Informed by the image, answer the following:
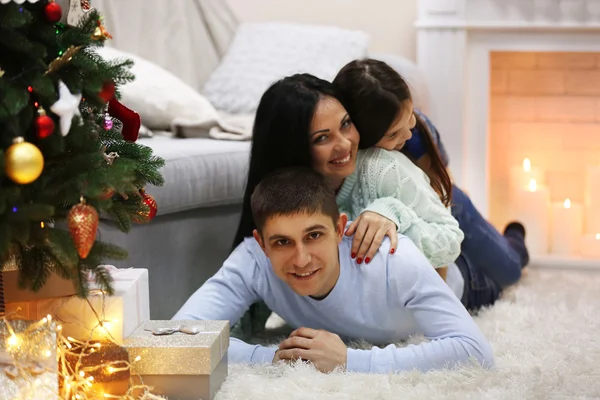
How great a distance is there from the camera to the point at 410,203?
192 cm

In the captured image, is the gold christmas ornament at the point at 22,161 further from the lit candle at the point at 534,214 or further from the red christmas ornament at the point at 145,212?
the lit candle at the point at 534,214

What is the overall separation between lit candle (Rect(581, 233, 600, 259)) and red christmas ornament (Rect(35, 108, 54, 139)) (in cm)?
228

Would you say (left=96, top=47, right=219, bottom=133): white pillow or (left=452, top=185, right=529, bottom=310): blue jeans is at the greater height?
(left=96, top=47, right=219, bottom=133): white pillow

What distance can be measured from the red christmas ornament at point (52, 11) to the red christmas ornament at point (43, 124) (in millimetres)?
139

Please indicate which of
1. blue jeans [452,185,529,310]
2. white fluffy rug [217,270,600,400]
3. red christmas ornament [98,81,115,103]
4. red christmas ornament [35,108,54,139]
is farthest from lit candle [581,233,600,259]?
red christmas ornament [35,108,54,139]

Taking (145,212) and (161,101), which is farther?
(161,101)

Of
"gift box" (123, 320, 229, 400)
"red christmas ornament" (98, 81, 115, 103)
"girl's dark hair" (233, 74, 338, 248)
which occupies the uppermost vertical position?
"red christmas ornament" (98, 81, 115, 103)

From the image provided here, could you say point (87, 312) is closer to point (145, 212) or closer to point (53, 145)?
point (145, 212)

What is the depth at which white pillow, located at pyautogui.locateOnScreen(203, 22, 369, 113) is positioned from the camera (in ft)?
9.26

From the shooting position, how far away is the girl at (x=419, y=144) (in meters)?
1.93

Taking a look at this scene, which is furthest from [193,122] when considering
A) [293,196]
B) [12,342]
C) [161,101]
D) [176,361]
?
[12,342]

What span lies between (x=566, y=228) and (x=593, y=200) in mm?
143

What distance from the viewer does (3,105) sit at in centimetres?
118

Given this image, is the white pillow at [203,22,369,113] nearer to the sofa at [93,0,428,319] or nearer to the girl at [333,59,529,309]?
the sofa at [93,0,428,319]
